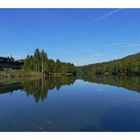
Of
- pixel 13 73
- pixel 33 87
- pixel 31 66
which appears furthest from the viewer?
pixel 31 66

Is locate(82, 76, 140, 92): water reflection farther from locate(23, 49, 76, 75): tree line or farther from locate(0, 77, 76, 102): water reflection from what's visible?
locate(23, 49, 76, 75): tree line

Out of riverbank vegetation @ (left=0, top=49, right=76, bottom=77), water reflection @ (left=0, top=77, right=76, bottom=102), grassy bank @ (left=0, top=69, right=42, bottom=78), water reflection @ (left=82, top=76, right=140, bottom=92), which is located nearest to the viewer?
water reflection @ (left=0, top=77, right=76, bottom=102)

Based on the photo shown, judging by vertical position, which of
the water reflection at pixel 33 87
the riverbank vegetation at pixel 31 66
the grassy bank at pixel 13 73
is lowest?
the water reflection at pixel 33 87

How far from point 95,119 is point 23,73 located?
74044mm

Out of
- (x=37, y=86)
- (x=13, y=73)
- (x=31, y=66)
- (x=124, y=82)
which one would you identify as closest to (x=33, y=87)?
(x=37, y=86)

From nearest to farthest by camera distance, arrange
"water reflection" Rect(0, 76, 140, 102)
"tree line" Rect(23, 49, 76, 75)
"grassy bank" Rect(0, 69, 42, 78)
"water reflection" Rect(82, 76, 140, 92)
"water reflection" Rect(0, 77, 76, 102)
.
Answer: "water reflection" Rect(0, 77, 76, 102) < "water reflection" Rect(0, 76, 140, 102) < "water reflection" Rect(82, 76, 140, 92) < "grassy bank" Rect(0, 69, 42, 78) < "tree line" Rect(23, 49, 76, 75)

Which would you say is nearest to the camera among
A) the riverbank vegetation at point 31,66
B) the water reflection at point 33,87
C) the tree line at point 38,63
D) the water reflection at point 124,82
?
the water reflection at point 33,87

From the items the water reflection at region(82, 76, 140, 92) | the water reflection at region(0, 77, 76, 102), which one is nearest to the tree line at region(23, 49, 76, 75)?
the water reflection at region(82, 76, 140, 92)

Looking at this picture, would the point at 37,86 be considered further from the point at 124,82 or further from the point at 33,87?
the point at 124,82

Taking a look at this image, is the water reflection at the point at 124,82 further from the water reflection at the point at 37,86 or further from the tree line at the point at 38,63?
the tree line at the point at 38,63

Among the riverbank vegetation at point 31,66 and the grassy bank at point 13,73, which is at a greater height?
the riverbank vegetation at point 31,66

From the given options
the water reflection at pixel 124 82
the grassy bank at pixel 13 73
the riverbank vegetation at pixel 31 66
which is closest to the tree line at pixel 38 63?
the riverbank vegetation at pixel 31 66

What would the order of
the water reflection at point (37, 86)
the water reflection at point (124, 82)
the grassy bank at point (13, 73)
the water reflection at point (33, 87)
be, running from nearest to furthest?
the water reflection at point (33, 87), the water reflection at point (37, 86), the water reflection at point (124, 82), the grassy bank at point (13, 73)
